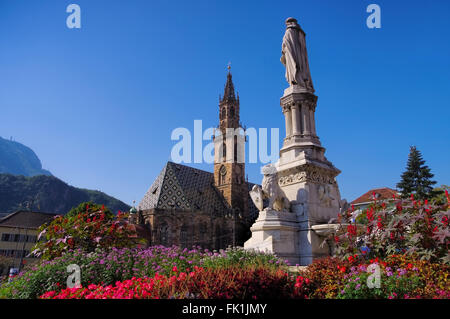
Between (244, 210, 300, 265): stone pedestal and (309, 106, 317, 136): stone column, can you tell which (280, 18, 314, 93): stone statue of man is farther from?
(244, 210, 300, 265): stone pedestal

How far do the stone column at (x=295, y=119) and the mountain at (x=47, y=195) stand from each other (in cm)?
11508

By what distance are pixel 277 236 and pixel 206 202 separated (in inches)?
1895

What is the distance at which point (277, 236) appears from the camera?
8.77 metres

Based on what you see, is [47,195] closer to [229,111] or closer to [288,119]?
[229,111]

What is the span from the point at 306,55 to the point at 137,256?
917 cm

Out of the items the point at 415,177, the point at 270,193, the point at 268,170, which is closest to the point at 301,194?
the point at 270,193

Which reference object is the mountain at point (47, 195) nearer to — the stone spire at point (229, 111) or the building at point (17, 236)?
the stone spire at point (229, 111)

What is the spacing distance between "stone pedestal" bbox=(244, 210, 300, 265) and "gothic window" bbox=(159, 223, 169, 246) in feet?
133

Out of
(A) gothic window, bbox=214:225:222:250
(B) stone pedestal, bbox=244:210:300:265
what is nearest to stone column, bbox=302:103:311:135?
(B) stone pedestal, bbox=244:210:300:265

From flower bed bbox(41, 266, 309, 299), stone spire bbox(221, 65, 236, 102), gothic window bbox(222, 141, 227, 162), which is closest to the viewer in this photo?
flower bed bbox(41, 266, 309, 299)

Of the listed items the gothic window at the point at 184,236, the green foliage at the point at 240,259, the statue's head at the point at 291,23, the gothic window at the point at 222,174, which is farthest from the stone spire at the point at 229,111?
the green foliage at the point at 240,259

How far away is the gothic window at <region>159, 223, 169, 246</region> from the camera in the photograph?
47.1 meters
